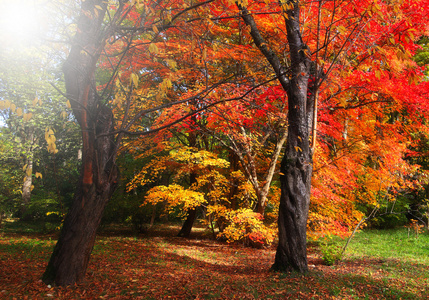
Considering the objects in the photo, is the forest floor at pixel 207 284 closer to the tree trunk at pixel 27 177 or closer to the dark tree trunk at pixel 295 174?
the dark tree trunk at pixel 295 174

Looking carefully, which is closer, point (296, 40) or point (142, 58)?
point (296, 40)

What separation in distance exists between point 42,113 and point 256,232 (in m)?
10.5

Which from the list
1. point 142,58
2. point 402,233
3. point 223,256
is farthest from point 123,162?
point 402,233

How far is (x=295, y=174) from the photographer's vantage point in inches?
188

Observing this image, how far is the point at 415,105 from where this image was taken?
8211mm

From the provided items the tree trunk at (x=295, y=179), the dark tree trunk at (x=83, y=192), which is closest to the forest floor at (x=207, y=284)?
the dark tree trunk at (x=83, y=192)

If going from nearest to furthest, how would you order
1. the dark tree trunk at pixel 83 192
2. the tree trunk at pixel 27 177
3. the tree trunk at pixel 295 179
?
the dark tree trunk at pixel 83 192, the tree trunk at pixel 295 179, the tree trunk at pixel 27 177

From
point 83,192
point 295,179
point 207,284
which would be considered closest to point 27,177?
point 83,192

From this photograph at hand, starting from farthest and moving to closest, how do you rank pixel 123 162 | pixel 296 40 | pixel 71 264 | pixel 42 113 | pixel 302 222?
pixel 123 162
pixel 42 113
pixel 296 40
pixel 302 222
pixel 71 264

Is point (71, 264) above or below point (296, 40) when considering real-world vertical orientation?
below

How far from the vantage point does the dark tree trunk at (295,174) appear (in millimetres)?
4602

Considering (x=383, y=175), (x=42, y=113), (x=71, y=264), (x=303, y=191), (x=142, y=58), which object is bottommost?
(x=71, y=264)

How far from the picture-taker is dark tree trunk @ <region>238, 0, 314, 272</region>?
460 centimetres

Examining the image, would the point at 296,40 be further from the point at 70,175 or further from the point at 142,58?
the point at 70,175
